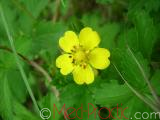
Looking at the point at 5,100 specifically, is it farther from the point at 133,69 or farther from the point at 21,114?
the point at 133,69

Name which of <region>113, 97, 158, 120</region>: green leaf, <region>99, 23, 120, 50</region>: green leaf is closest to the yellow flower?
<region>113, 97, 158, 120</region>: green leaf

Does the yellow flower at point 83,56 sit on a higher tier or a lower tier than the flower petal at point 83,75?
higher

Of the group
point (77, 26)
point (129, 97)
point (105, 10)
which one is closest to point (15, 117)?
point (77, 26)

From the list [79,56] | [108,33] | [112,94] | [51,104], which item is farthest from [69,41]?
[108,33]

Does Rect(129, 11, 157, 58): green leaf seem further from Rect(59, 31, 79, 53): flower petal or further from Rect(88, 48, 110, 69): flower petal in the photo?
Rect(59, 31, 79, 53): flower petal

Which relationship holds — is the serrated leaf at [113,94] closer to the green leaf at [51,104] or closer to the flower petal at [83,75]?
the flower petal at [83,75]

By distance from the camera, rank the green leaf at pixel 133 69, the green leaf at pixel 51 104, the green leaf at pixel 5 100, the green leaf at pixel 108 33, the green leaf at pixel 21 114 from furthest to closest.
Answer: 1. the green leaf at pixel 108 33
2. the green leaf at pixel 21 114
3. the green leaf at pixel 51 104
4. the green leaf at pixel 5 100
5. the green leaf at pixel 133 69

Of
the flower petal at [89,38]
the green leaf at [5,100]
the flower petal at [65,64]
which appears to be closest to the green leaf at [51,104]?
the green leaf at [5,100]
